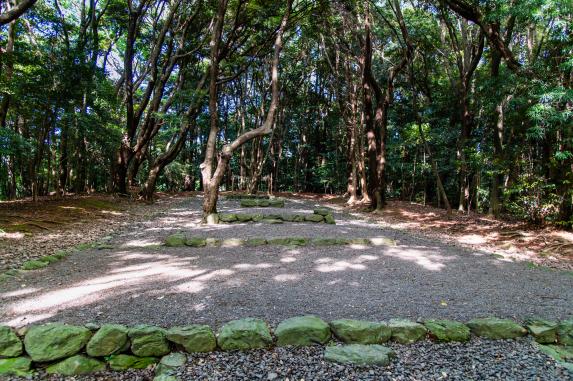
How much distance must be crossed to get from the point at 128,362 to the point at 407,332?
206 centimetres

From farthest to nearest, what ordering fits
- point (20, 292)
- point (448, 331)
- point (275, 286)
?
1. point (275, 286)
2. point (20, 292)
3. point (448, 331)

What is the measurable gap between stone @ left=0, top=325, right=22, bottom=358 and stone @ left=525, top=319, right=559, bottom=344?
3881 millimetres

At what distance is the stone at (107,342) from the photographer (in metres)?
2.37

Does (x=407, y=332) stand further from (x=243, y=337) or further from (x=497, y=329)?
(x=243, y=337)

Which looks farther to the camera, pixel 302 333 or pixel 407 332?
pixel 407 332

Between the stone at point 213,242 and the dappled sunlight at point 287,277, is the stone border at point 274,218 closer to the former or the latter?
the stone at point 213,242

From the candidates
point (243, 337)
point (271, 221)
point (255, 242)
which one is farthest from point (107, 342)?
point (271, 221)

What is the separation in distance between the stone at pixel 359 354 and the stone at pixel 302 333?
0.11 meters

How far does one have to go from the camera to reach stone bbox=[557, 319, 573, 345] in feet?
9.01

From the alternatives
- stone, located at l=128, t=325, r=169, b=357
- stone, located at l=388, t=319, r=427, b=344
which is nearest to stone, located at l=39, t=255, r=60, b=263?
stone, located at l=128, t=325, r=169, b=357

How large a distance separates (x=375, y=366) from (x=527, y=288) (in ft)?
8.23

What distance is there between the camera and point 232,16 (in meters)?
12.3

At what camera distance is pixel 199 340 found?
2.45m

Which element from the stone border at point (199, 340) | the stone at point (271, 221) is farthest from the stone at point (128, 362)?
the stone at point (271, 221)
